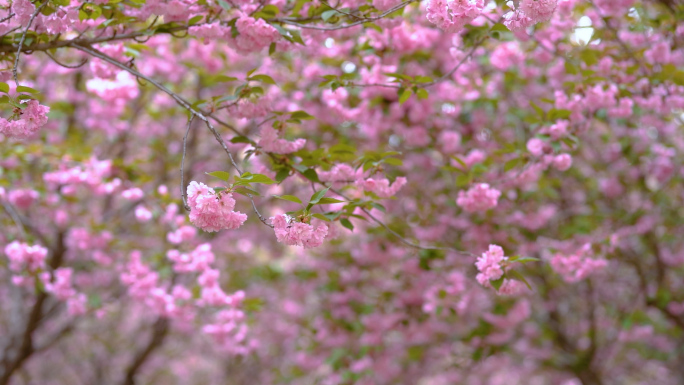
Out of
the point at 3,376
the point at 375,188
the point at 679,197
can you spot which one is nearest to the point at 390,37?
the point at 375,188

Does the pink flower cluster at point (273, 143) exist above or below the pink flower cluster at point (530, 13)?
below

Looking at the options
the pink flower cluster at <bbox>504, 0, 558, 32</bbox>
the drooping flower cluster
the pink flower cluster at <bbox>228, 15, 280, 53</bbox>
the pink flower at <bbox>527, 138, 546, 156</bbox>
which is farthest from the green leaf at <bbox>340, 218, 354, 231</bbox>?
the drooping flower cluster

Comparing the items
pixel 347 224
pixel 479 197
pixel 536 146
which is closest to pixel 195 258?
pixel 347 224

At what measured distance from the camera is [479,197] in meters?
3.19

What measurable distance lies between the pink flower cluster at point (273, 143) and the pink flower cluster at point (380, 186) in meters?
0.38

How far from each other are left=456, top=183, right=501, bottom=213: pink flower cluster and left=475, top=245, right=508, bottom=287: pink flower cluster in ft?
2.13

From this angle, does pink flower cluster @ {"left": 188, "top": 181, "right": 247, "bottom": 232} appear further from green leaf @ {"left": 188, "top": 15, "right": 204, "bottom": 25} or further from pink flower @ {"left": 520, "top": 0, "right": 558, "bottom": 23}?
pink flower @ {"left": 520, "top": 0, "right": 558, "bottom": 23}

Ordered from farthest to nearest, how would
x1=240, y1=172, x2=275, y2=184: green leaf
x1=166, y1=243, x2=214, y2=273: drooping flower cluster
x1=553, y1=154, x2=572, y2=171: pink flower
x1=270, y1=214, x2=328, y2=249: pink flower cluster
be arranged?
x1=166, y1=243, x2=214, y2=273: drooping flower cluster, x1=553, y1=154, x2=572, y2=171: pink flower, x1=270, y1=214, x2=328, y2=249: pink flower cluster, x1=240, y1=172, x2=275, y2=184: green leaf

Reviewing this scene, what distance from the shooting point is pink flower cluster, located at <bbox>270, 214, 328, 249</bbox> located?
6.55 feet

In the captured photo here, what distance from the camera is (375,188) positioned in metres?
2.69

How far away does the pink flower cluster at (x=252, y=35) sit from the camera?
249cm

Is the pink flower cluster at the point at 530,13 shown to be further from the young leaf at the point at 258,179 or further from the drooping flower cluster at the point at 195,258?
→ the drooping flower cluster at the point at 195,258

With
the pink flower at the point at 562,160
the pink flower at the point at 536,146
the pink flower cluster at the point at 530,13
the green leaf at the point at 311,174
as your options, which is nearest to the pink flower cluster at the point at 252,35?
the green leaf at the point at 311,174

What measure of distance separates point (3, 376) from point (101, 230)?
5.68 feet
